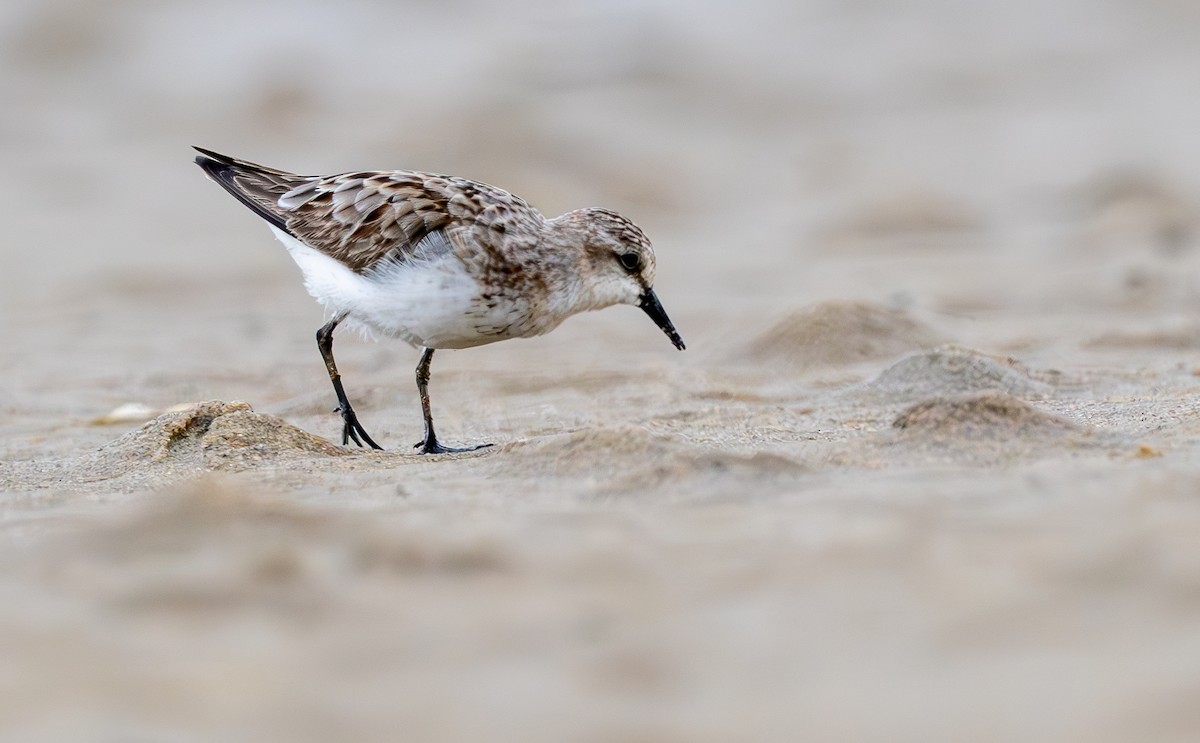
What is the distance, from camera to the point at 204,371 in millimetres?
8570

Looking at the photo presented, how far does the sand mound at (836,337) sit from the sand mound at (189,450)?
301cm

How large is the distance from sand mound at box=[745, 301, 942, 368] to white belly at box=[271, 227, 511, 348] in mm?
2160

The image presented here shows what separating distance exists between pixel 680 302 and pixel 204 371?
11.2 ft

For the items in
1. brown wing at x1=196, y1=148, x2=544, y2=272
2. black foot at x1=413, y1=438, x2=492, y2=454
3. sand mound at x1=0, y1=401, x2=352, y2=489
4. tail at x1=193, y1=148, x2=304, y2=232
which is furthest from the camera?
tail at x1=193, y1=148, x2=304, y2=232

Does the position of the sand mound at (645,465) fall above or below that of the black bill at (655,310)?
below

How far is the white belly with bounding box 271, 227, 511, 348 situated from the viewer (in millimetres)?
5629

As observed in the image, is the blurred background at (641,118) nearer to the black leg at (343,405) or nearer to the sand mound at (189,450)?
the black leg at (343,405)

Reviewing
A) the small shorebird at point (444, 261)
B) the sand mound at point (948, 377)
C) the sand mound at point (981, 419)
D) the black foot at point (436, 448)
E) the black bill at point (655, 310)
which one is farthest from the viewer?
the black bill at point (655, 310)

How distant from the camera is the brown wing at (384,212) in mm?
5836

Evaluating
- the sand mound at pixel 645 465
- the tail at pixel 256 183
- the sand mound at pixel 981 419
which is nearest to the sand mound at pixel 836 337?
the tail at pixel 256 183

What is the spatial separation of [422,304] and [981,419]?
2.35 m

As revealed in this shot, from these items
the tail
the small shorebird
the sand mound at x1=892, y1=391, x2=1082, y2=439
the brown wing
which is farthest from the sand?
the tail

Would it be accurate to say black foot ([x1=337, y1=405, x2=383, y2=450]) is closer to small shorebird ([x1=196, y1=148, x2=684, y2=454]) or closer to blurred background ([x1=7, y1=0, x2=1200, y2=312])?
small shorebird ([x1=196, y1=148, x2=684, y2=454])

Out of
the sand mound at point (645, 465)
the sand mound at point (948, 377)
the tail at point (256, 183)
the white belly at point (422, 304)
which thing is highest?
the tail at point (256, 183)
